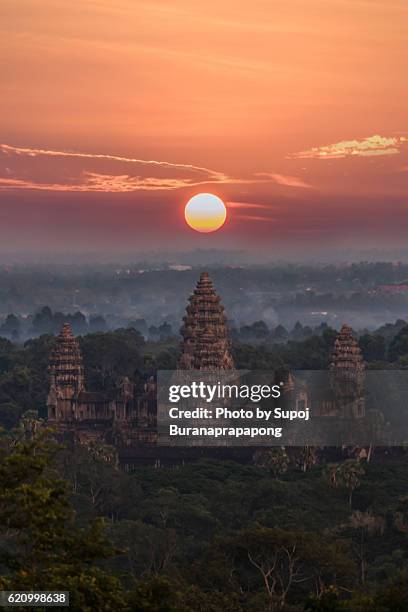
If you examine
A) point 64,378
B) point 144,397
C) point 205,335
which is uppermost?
point 205,335

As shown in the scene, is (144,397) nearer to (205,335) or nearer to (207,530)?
(205,335)

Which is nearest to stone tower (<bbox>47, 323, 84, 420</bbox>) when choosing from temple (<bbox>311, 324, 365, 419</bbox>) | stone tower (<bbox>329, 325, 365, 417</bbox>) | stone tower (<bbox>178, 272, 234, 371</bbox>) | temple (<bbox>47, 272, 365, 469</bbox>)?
temple (<bbox>47, 272, 365, 469</bbox>)

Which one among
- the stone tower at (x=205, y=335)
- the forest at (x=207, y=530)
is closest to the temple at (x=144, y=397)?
the stone tower at (x=205, y=335)

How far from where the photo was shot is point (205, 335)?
168750 millimetres

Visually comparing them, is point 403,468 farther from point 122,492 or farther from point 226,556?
point 226,556

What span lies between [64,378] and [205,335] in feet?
53.7

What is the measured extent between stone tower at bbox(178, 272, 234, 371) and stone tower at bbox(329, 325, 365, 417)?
1219cm

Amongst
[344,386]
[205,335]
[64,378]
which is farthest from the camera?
[205,335]

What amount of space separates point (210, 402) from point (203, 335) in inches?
463

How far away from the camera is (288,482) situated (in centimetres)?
12600

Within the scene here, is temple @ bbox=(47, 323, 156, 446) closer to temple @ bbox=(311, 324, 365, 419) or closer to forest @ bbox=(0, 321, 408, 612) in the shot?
forest @ bbox=(0, 321, 408, 612)

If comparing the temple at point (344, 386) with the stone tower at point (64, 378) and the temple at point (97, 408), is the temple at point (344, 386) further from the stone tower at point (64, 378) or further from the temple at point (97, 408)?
the stone tower at point (64, 378)

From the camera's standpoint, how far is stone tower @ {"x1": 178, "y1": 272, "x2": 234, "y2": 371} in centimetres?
16738

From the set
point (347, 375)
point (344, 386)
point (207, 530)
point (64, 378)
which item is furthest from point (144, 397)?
point (207, 530)
